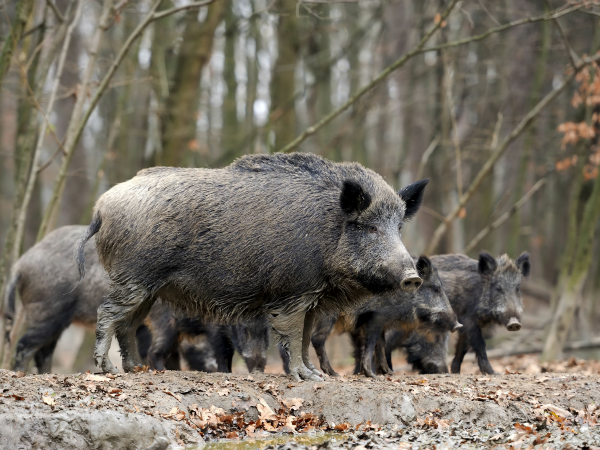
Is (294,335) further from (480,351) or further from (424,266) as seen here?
(480,351)

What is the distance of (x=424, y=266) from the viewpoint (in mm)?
9016

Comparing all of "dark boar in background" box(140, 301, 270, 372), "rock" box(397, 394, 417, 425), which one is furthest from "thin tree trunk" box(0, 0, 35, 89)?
"rock" box(397, 394, 417, 425)

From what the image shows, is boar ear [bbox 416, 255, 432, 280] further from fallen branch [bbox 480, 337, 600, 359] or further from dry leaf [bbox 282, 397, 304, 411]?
fallen branch [bbox 480, 337, 600, 359]

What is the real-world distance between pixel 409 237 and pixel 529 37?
1214 cm

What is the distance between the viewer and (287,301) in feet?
23.1

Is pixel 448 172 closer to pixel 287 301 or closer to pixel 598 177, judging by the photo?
pixel 598 177

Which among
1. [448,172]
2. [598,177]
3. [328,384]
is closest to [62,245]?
[328,384]

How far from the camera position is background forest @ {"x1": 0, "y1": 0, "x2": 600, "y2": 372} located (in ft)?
32.5

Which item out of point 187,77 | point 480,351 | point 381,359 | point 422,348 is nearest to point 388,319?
point 381,359

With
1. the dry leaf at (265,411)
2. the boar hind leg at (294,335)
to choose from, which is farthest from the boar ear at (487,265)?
the dry leaf at (265,411)

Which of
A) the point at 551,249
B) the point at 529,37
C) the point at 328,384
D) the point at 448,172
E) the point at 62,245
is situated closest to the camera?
the point at 328,384

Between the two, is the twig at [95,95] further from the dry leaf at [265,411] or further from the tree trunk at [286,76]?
the tree trunk at [286,76]

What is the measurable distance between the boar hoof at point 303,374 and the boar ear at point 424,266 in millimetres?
2474

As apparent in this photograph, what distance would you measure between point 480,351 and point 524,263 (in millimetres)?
1356
